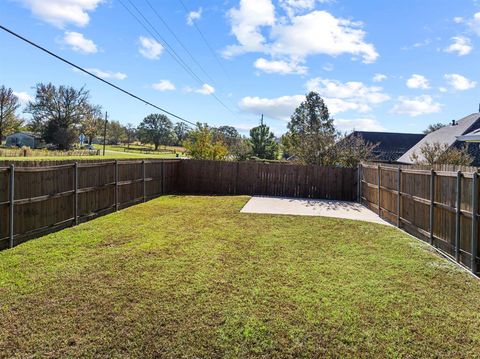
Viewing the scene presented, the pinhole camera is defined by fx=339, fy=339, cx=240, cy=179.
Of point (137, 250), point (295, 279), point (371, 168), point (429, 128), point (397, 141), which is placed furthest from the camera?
point (429, 128)

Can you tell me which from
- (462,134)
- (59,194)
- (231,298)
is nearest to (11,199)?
(59,194)

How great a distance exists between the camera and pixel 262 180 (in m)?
15.4

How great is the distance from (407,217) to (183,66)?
14576 millimetres

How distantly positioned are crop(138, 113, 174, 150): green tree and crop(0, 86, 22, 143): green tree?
93.3 feet

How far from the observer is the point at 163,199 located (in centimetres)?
1239

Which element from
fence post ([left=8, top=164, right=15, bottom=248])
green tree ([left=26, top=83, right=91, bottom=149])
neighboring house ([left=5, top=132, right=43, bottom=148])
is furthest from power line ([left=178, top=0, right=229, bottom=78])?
neighboring house ([left=5, top=132, right=43, bottom=148])

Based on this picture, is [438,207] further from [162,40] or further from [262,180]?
[162,40]

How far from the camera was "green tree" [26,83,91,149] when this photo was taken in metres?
50.9

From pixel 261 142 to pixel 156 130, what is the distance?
141 feet

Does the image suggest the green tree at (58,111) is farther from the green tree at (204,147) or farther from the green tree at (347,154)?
the green tree at (347,154)

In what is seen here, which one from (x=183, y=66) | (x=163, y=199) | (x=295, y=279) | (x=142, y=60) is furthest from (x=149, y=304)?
(x=183, y=66)

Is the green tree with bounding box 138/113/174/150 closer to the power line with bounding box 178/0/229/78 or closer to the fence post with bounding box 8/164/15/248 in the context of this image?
the power line with bounding box 178/0/229/78

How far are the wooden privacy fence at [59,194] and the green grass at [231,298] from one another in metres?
0.41

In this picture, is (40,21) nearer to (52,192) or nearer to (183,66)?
(52,192)
